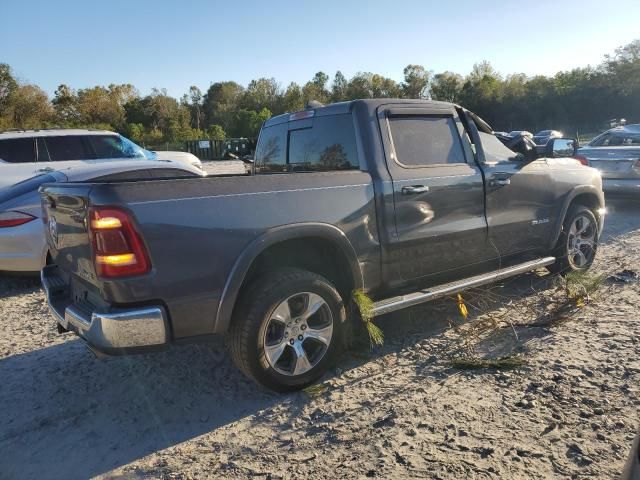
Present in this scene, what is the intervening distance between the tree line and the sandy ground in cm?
4301

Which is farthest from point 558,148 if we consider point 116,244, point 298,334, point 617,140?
point 617,140

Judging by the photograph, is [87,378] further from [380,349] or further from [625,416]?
[625,416]

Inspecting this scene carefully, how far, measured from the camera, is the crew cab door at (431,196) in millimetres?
3727

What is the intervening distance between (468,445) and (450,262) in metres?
1.70

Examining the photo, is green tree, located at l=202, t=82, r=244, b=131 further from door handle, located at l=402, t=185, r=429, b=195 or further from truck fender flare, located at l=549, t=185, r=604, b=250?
door handle, located at l=402, t=185, r=429, b=195

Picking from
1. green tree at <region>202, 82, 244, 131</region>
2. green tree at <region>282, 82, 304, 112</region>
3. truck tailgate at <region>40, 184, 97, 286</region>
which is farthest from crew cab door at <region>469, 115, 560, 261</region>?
green tree at <region>202, 82, 244, 131</region>

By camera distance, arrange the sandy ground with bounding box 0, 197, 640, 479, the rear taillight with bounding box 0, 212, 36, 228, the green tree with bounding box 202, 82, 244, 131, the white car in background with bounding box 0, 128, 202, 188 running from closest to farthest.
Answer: the sandy ground with bounding box 0, 197, 640, 479 < the rear taillight with bounding box 0, 212, 36, 228 < the white car in background with bounding box 0, 128, 202, 188 < the green tree with bounding box 202, 82, 244, 131

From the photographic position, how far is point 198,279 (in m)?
2.85

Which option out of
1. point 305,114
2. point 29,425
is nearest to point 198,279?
point 29,425

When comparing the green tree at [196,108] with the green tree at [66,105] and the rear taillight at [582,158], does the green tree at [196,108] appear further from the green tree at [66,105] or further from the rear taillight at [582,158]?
the rear taillight at [582,158]

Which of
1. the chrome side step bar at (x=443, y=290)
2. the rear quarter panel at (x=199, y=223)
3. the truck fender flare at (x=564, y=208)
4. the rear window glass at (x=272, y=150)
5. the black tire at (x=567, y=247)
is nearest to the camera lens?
the rear quarter panel at (x=199, y=223)

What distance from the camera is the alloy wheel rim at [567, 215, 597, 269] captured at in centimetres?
529

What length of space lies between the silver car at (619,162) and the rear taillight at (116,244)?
8.90 metres

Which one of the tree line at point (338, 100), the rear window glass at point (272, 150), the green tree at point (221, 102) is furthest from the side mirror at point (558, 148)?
the green tree at point (221, 102)
